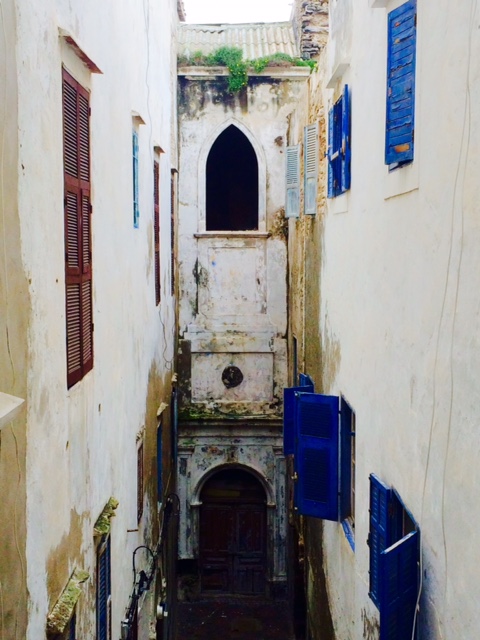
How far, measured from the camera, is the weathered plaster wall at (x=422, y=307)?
4.36 m

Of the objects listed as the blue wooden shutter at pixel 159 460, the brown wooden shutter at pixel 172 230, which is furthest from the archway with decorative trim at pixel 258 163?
the blue wooden shutter at pixel 159 460

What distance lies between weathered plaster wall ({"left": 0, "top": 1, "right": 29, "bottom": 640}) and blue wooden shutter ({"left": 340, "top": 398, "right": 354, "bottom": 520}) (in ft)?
16.5

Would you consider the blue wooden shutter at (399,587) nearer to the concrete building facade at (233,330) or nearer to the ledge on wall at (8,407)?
the ledge on wall at (8,407)

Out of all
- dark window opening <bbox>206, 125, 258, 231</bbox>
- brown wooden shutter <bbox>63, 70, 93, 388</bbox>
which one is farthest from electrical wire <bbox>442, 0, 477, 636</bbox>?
dark window opening <bbox>206, 125, 258, 231</bbox>

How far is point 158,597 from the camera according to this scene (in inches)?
467

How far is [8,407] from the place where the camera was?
367cm

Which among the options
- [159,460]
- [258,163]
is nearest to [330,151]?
[159,460]

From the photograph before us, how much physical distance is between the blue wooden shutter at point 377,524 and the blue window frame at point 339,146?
3197 millimetres

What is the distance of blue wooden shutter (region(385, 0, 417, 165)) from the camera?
5.44 meters

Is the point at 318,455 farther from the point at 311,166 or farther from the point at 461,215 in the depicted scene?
the point at 461,215

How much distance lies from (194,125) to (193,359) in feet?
14.6

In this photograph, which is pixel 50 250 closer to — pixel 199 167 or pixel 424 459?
pixel 424 459

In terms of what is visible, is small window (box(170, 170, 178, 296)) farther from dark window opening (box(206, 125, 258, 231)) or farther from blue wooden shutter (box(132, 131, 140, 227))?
blue wooden shutter (box(132, 131, 140, 227))

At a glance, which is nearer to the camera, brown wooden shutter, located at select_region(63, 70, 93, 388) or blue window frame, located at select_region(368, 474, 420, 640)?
blue window frame, located at select_region(368, 474, 420, 640)
